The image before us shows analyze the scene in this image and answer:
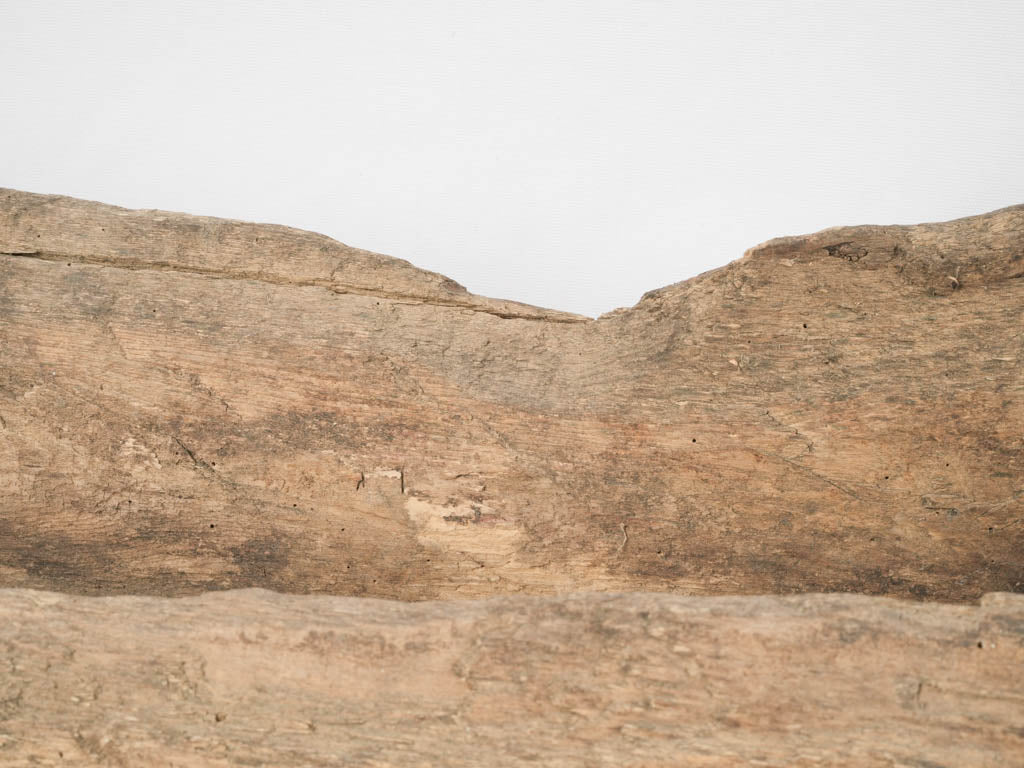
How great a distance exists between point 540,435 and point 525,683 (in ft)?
9.43

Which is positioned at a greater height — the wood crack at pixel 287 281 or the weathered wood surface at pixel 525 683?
the wood crack at pixel 287 281

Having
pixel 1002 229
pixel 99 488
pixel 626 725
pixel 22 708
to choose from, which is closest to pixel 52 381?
pixel 99 488

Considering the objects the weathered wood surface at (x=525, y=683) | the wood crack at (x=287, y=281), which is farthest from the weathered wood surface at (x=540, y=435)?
the weathered wood surface at (x=525, y=683)

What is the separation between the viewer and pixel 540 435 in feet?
27.7

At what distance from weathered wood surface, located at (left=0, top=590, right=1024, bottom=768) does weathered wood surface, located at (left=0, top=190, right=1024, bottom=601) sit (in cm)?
183

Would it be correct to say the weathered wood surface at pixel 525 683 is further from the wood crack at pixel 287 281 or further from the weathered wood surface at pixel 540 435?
the wood crack at pixel 287 281

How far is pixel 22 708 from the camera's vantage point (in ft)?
19.8

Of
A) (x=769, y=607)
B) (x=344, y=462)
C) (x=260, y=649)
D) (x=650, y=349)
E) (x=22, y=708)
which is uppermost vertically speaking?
(x=650, y=349)

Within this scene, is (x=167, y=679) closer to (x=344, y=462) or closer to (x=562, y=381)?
(x=344, y=462)

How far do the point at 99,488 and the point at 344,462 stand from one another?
2.12 m

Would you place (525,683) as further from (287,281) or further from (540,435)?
(287,281)

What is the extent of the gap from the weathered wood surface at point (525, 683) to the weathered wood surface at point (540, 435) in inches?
71.9

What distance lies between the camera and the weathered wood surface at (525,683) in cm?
553

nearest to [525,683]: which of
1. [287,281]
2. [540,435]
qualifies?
[540,435]
